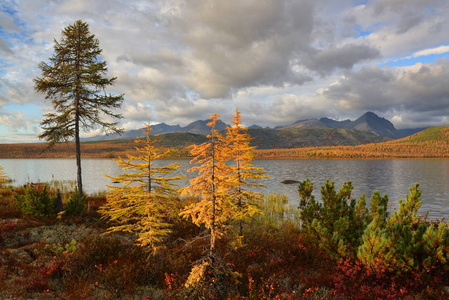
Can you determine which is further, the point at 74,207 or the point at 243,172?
the point at 74,207

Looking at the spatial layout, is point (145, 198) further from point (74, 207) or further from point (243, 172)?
point (74, 207)

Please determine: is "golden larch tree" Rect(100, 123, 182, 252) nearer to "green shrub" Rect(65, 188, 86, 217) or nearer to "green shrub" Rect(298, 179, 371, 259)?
"green shrub" Rect(298, 179, 371, 259)

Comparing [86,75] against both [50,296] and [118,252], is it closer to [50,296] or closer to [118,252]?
[118,252]

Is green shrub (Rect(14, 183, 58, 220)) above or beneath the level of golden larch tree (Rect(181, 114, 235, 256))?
beneath

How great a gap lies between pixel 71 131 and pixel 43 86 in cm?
344

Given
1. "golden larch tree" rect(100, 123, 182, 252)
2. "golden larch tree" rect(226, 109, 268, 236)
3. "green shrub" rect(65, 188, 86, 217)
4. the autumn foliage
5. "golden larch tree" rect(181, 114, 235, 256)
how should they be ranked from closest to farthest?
the autumn foliage < "golden larch tree" rect(181, 114, 235, 256) < "golden larch tree" rect(100, 123, 182, 252) < "golden larch tree" rect(226, 109, 268, 236) < "green shrub" rect(65, 188, 86, 217)

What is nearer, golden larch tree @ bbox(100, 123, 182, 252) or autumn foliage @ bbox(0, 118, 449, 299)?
autumn foliage @ bbox(0, 118, 449, 299)

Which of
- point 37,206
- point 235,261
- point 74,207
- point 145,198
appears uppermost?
point 145,198

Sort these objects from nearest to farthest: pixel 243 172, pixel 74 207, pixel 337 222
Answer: pixel 337 222, pixel 243 172, pixel 74 207

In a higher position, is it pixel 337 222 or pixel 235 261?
pixel 337 222

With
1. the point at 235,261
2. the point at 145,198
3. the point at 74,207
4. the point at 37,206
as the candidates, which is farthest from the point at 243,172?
the point at 37,206

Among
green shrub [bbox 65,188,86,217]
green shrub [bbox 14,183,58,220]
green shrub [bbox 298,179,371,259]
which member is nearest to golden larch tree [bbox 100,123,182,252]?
green shrub [bbox 298,179,371,259]

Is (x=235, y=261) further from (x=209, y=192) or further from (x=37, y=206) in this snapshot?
(x=37, y=206)

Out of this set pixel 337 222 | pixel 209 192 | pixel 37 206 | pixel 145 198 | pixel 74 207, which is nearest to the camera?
pixel 209 192
